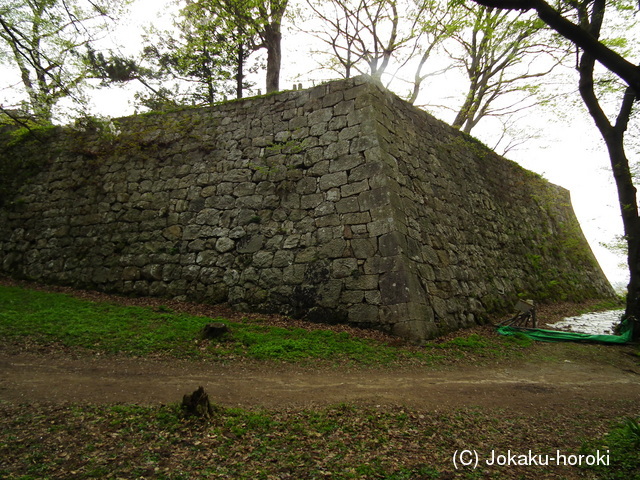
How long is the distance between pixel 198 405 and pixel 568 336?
25.9ft

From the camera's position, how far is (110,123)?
10.2m

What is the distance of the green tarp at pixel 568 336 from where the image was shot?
7.37m

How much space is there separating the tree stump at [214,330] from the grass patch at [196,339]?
0.11 metres

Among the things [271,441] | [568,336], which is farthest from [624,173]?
[271,441]

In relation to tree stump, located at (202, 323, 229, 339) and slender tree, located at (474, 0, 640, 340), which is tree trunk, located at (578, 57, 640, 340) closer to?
slender tree, located at (474, 0, 640, 340)

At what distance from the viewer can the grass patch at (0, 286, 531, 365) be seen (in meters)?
5.70

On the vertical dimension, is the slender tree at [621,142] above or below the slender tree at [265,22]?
below

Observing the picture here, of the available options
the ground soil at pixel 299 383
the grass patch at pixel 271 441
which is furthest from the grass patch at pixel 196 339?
the grass patch at pixel 271 441

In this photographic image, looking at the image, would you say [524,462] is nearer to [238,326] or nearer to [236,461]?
[236,461]

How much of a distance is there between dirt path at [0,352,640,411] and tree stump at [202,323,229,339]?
88cm

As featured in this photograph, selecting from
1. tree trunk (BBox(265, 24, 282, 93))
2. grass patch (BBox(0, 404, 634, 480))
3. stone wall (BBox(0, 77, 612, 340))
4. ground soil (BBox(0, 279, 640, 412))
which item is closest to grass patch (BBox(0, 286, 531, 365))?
ground soil (BBox(0, 279, 640, 412))

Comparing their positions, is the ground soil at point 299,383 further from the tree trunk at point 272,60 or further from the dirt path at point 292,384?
the tree trunk at point 272,60

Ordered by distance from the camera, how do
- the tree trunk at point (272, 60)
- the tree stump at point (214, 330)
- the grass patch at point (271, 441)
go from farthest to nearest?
the tree trunk at point (272, 60) → the tree stump at point (214, 330) → the grass patch at point (271, 441)

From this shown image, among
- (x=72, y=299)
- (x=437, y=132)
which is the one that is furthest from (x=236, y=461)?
(x=437, y=132)
